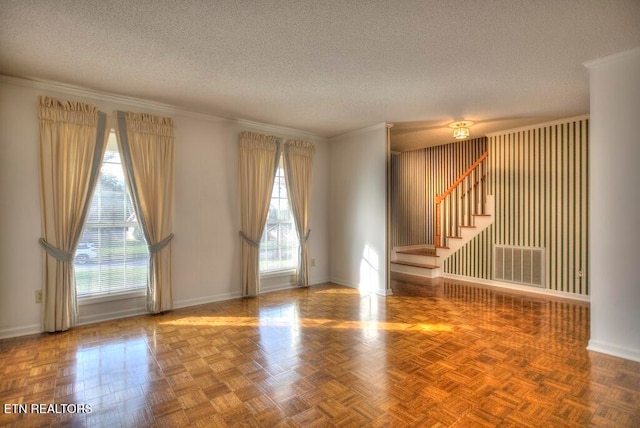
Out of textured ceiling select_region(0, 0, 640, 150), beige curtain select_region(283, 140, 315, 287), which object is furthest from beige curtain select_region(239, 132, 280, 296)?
textured ceiling select_region(0, 0, 640, 150)

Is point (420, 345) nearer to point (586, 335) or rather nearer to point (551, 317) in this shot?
point (586, 335)

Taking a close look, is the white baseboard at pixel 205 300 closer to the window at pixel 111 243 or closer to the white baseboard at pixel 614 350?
the window at pixel 111 243

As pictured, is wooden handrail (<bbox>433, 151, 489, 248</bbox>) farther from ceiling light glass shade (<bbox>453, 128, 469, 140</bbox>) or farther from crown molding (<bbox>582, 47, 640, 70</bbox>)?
crown molding (<bbox>582, 47, 640, 70</bbox>)

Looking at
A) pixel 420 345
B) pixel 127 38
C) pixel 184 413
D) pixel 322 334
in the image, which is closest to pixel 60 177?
pixel 127 38

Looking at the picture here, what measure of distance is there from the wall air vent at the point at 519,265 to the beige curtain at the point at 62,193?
6.15 m

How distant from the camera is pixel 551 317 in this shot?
399 cm

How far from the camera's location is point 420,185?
747 centimetres

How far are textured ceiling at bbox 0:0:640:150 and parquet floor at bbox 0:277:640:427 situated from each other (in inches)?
103

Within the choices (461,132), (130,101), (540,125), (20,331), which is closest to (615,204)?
(461,132)

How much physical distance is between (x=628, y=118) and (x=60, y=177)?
5.50 m

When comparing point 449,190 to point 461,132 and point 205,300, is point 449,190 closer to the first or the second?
point 461,132

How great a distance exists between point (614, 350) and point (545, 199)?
2.89 m

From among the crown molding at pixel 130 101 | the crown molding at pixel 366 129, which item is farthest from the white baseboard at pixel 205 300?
the crown molding at pixel 366 129

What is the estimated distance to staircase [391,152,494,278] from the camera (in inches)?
236
